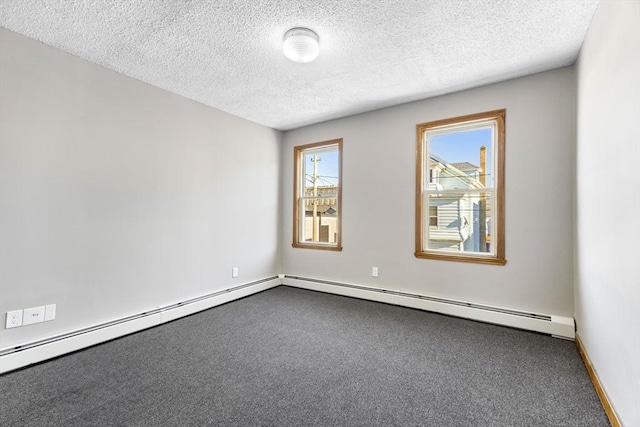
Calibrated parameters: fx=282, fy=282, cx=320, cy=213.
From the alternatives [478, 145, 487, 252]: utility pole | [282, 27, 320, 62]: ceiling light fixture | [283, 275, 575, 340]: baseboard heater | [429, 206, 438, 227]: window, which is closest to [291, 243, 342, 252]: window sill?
[283, 275, 575, 340]: baseboard heater

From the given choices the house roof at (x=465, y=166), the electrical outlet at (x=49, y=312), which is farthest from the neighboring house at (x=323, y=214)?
the electrical outlet at (x=49, y=312)

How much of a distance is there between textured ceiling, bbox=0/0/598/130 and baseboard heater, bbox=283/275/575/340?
238 cm

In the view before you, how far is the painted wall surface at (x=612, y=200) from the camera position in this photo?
1301 mm

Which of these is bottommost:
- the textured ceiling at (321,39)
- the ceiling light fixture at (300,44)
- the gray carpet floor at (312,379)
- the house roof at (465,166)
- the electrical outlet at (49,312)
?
the gray carpet floor at (312,379)

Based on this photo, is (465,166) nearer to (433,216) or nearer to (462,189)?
(462,189)

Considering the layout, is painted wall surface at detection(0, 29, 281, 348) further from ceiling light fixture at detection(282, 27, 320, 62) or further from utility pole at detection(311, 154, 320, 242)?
ceiling light fixture at detection(282, 27, 320, 62)

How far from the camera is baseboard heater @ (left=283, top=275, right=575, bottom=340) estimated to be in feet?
8.58

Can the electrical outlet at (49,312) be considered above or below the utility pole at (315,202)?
below

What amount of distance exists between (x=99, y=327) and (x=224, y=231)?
162 cm

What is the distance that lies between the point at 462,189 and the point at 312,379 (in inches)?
101

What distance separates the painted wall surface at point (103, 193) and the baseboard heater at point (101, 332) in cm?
6

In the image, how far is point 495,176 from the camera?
3006 millimetres

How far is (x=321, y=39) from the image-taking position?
7.34ft

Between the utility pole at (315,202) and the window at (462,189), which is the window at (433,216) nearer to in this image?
the window at (462,189)
